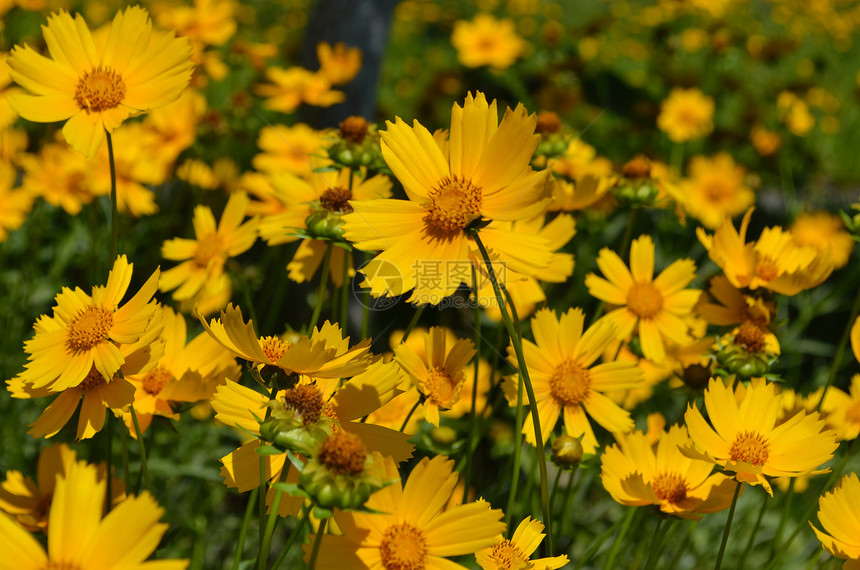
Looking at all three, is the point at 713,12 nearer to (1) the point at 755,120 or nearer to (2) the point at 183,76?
(1) the point at 755,120

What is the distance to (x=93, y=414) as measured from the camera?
0.77 meters

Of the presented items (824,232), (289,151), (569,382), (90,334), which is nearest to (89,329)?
(90,334)

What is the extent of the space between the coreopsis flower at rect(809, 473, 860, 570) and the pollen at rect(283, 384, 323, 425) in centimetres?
51

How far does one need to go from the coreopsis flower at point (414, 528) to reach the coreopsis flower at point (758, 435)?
28 cm

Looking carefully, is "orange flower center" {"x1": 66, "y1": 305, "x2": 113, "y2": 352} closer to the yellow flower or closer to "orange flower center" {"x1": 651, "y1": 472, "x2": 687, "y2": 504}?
"orange flower center" {"x1": 651, "y1": 472, "x2": 687, "y2": 504}

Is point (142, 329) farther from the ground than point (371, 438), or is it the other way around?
point (142, 329)

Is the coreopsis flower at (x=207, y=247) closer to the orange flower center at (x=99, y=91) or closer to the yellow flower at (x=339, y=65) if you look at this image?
the orange flower center at (x=99, y=91)

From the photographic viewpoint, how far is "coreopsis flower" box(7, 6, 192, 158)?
895mm

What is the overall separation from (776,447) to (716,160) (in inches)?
92.0

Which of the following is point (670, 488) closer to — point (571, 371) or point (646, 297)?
point (571, 371)

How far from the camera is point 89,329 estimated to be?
2.51 feet

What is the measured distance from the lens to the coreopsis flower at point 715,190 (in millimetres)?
2623

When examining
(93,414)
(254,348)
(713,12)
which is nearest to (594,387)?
(254,348)

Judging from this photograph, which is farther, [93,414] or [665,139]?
[665,139]
